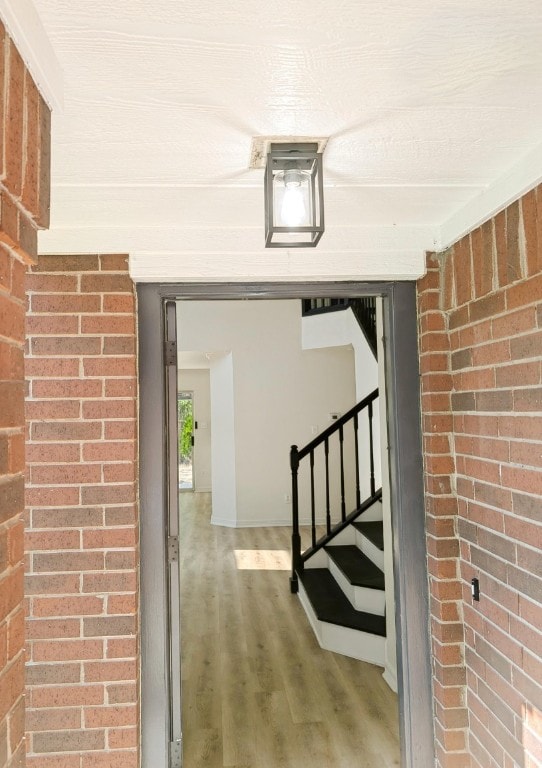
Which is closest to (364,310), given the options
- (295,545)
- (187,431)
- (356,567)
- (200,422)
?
(295,545)

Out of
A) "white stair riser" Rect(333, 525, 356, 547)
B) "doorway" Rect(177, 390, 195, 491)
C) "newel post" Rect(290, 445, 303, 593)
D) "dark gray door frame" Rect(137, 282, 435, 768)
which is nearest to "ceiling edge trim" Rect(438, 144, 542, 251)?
"dark gray door frame" Rect(137, 282, 435, 768)

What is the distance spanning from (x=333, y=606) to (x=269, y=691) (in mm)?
839

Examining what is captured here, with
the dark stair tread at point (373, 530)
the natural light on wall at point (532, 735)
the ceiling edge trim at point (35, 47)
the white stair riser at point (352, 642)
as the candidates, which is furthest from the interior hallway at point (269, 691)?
the ceiling edge trim at point (35, 47)

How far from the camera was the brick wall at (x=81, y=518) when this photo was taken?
5.95 feet

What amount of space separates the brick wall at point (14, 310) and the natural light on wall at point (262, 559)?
14.9ft

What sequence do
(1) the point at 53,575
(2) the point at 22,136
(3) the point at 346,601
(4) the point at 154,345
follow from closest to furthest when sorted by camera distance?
(2) the point at 22,136, (1) the point at 53,575, (4) the point at 154,345, (3) the point at 346,601

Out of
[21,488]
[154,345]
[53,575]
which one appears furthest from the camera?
[154,345]

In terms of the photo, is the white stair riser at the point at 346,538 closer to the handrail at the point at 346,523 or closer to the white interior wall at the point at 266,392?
the handrail at the point at 346,523

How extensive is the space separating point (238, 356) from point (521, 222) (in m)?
5.88

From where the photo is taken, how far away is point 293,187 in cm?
133

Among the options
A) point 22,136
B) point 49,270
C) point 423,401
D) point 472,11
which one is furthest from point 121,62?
point 423,401

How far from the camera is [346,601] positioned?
382 cm

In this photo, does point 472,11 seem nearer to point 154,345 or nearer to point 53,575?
point 154,345

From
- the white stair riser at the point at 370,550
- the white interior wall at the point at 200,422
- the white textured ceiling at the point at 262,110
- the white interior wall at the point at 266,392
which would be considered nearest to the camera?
the white textured ceiling at the point at 262,110
